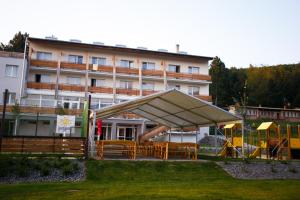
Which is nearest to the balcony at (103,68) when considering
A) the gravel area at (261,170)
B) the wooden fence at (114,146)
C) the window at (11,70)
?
the window at (11,70)

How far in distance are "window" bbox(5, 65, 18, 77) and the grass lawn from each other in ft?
81.2

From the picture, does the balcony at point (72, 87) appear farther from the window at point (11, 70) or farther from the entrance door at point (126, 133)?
the entrance door at point (126, 133)

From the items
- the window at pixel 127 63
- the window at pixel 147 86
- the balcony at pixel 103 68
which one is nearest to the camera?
the balcony at pixel 103 68

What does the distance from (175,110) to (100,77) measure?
71.2 ft

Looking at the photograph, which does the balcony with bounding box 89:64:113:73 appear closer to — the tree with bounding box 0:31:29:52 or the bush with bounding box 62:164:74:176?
the tree with bounding box 0:31:29:52

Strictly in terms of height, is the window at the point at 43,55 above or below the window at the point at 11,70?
above

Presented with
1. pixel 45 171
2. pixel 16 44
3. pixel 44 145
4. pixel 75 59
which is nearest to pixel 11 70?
pixel 75 59

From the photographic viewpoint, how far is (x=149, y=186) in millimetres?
10156

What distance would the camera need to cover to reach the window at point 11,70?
34250 millimetres

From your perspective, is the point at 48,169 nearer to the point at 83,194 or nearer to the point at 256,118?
the point at 83,194

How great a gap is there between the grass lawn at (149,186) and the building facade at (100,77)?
20.4 meters

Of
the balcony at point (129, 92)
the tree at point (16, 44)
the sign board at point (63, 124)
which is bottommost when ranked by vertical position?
the sign board at point (63, 124)

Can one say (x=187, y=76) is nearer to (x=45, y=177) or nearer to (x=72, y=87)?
(x=72, y=87)

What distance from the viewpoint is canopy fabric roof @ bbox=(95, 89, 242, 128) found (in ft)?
51.8
